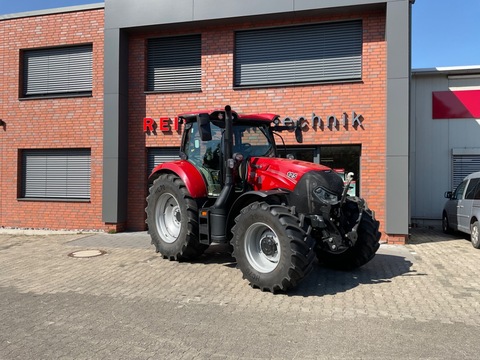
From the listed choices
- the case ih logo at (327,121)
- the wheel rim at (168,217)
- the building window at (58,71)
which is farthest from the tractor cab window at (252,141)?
the building window at (58,71)

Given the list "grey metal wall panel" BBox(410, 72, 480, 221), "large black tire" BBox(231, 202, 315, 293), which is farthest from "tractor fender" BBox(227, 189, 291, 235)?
"grey metal wall panel" BBox(410, 72, 480, 221)

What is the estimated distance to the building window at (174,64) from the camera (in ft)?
35.6

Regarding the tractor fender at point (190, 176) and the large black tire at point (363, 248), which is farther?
the tractor fender at point (190, 176)

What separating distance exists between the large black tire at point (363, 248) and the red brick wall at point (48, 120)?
688 centimetres

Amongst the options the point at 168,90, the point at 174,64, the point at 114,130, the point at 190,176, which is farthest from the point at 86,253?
the point at 174,64

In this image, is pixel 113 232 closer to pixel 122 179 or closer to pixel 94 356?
pixel 122 179

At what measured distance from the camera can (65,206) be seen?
1127cm

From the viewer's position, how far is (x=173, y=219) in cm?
767

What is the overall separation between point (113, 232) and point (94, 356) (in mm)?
7398

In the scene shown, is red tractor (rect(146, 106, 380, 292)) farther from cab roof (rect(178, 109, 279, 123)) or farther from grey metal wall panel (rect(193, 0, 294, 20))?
grey metal wall panel (rect(193, 0, 294, 20))

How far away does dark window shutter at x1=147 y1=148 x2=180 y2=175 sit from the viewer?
11031 millimetres

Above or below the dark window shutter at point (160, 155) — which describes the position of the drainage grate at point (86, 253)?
below

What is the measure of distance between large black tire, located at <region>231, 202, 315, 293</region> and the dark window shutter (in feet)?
18.7

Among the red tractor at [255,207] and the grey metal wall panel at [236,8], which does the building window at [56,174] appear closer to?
the red tractor at [255,207]
